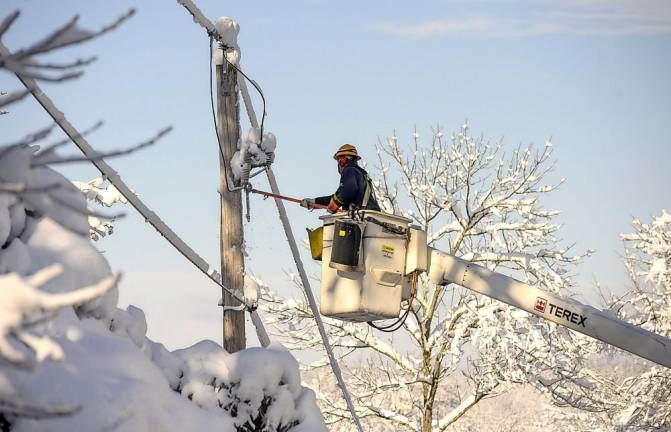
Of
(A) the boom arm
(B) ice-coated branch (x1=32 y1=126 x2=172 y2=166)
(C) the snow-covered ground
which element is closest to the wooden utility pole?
(C) the snow-covered ground

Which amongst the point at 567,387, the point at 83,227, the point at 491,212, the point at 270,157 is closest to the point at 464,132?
the point at 491,212

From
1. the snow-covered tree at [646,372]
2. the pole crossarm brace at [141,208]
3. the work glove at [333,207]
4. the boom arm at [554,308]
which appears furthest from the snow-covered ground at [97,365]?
the snow-covered tree at [646,372]

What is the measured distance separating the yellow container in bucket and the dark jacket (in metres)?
0.32

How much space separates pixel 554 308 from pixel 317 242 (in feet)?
7.49

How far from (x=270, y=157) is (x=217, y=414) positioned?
10.2ft

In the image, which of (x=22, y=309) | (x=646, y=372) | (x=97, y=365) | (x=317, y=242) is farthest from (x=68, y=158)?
(x=646, y=372)

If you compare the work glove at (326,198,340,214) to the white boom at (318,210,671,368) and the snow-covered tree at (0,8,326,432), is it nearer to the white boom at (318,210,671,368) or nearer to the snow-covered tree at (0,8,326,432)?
the white boom at (318,210,671,368)

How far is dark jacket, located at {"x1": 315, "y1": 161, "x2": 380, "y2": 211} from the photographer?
8836mm

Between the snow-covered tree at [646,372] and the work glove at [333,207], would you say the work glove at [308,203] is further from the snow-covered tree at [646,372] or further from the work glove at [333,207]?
the snow-covered tree at [646,372]

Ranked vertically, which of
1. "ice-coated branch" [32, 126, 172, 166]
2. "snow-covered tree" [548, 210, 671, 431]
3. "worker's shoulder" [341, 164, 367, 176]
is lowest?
"snow-covered tree" [548, 210, 671, 431]

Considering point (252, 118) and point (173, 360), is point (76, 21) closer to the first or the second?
point (173, 360)

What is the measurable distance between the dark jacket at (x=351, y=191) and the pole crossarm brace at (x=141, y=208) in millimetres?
1293

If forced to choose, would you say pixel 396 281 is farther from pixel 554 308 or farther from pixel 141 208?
pixel 141 208

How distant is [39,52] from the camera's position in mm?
Result: 2574
